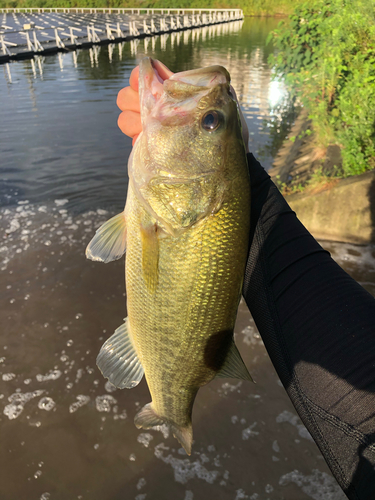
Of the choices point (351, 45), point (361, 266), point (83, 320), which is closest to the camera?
point (83, 320)

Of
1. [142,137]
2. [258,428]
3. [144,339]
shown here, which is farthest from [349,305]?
[258,428]

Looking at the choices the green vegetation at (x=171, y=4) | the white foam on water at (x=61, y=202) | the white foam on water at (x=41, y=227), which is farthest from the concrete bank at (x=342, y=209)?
the green vegetation at (x=171, y=4)

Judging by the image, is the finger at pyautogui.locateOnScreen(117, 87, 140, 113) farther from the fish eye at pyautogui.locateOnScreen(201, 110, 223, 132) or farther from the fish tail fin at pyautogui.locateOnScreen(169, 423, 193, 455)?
the fish tail fin at pyautogui.locateOnScreen(169, 423, 193, 455)

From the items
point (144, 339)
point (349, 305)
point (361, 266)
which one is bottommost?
Result: point (361, 266)

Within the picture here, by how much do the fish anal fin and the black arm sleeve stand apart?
1.67 feet

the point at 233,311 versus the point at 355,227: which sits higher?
the point at 233,311

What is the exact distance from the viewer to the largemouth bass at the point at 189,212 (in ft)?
5.37

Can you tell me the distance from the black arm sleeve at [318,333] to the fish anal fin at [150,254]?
0.51 m

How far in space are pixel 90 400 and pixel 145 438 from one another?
762 millimetres

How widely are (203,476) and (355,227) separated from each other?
14.2 feet

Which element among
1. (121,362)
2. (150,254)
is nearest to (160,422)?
(121,362)

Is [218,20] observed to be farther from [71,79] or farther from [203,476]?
[203,476]

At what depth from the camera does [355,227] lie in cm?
559

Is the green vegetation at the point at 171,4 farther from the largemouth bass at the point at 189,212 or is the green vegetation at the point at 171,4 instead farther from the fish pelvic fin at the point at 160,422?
the fish pelvic fin at the point at 160,422
